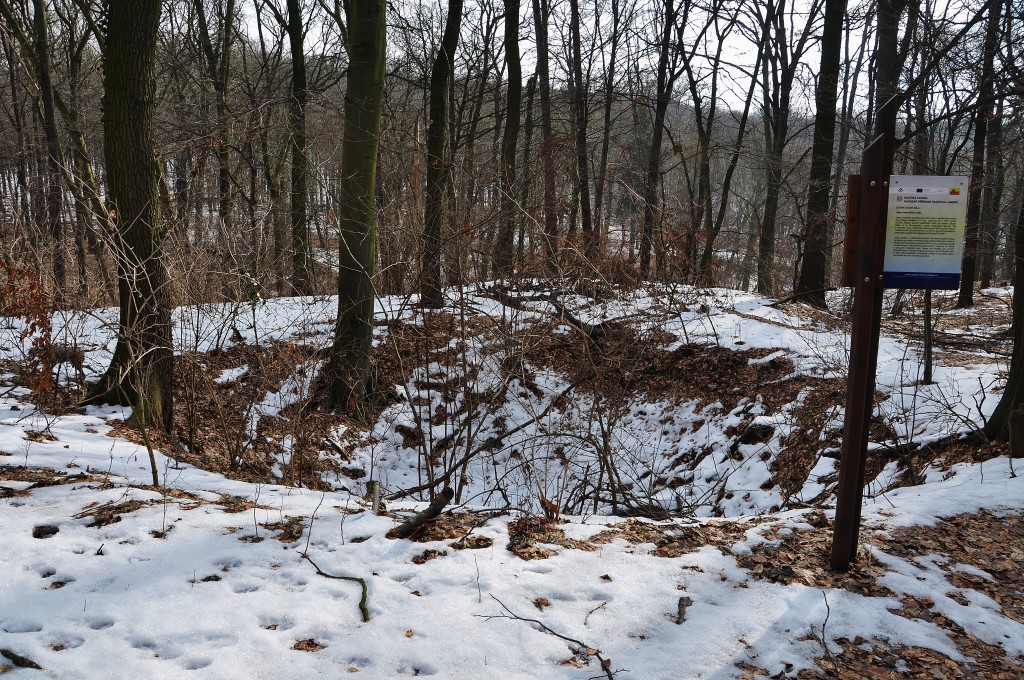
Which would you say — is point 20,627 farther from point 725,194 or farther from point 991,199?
point 991,199

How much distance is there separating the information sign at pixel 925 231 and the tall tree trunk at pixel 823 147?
31.9 ft

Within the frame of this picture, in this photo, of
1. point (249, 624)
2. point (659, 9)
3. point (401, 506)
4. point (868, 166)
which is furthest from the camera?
→ point (659, 9)

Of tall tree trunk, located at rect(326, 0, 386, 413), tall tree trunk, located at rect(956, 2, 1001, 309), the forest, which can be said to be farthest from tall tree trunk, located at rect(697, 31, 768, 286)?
tall tree trunk, located at rect(326, 0, 386, 413)

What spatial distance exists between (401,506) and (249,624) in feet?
6.50

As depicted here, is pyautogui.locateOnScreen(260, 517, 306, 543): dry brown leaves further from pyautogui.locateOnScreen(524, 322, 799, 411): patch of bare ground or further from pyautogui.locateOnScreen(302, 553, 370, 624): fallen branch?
pyautogui.locateOnScreen(524, 322, 799, 411): patch of bare ground

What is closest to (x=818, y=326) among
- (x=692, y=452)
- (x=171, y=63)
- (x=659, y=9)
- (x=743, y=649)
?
(x=692, y=452)

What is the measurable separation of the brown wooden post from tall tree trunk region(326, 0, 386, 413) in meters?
5.29

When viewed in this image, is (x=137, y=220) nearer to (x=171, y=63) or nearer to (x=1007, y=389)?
(x=1007, y=389)

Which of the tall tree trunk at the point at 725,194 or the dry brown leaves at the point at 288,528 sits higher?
the tall tree trunk at the point at 725,194

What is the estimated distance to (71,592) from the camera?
2920mm

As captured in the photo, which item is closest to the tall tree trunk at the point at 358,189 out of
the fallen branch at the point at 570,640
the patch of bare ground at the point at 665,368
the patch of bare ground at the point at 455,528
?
the patch of bare ground at the point at 665,368

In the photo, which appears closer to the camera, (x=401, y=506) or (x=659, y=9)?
(x=401, y=506)

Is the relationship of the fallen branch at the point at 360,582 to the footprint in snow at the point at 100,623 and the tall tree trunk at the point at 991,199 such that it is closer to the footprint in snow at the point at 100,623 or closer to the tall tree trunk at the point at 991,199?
the footprint in snow at the point at 100,623

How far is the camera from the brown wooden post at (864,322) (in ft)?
10.3
